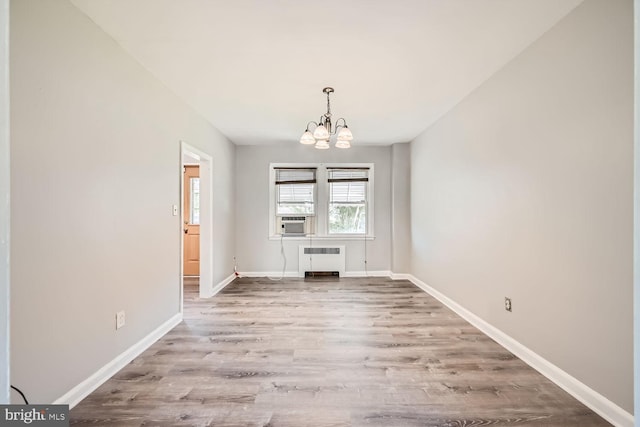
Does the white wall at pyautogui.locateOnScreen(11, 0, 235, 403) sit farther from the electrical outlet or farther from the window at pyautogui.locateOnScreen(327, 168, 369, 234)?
the window at pyautogui.locateOnScreen(327, 168, 369, 234)

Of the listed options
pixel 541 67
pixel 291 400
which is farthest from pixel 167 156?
pixel 541 67

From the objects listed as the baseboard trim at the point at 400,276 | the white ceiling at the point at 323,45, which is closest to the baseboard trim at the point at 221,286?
the white ceiling at the point at 323,45

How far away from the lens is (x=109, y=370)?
2027 millimetres

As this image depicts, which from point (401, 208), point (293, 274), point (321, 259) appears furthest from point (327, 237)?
point (401, 208)

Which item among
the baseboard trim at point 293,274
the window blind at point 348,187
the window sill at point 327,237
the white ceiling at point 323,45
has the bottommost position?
the baseboard trim at point 293,274

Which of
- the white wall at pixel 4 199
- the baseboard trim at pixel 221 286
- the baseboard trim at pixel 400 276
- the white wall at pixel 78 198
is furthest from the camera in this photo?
the baseboard trim at pixel 400 276

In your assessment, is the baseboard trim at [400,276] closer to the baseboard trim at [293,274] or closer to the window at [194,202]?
the baseboard trim at [293,274]

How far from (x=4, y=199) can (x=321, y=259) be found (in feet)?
16.0

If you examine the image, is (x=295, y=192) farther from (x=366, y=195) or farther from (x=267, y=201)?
(x=366, y=195)

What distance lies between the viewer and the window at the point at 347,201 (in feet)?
17.6

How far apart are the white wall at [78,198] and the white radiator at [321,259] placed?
281cm

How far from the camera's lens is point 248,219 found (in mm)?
5332

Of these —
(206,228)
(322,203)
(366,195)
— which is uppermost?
(366,195)

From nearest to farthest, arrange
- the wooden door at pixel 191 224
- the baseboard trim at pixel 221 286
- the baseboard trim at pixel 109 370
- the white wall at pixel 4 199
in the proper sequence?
the white wall at pixel 4 199 → the baseboard trim at pixel 109 370 → the baseboard trim at pixel 221 286 → the wooden door at pixel 191 224
